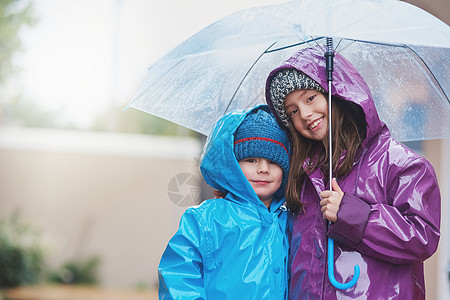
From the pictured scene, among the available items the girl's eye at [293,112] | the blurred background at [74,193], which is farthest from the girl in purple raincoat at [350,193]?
the blurred background at [74,193]

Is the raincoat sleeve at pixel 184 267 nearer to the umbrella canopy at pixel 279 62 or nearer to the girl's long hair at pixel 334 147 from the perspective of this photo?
the girl's long hair at pixel 334 147

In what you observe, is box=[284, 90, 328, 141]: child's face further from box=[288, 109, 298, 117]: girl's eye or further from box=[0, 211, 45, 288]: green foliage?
box=[0, 211, 45, 288]: green foliage

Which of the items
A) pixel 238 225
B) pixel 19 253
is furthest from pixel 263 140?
pixel 19 253

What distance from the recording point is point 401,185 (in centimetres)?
187

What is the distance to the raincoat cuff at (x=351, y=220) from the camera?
1.81m

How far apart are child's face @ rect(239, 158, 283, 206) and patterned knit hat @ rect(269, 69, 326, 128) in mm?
172

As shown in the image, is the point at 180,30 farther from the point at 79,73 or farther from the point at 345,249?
the point at 345,249

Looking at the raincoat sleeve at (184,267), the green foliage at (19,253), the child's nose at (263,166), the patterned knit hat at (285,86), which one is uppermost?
the patterned knit hat at (285,86)

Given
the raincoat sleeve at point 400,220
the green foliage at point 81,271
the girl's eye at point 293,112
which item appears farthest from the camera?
the green foliage at point 81,271

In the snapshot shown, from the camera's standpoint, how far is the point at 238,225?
2064mm

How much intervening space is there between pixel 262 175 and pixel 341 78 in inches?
17.7

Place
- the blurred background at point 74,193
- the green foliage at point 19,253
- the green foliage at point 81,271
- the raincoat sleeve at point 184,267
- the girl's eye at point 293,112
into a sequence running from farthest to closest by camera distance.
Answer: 1. the green foliage at point 81,271
2. the blurred background at point 74,193
3. the green foliage at point 19,253
4. the girl's eye at point 293,112
5. the raincoat sleeve at point 184,267

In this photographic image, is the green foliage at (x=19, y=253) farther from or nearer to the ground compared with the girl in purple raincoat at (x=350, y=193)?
nearer to the ground

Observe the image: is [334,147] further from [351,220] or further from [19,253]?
[19,253]
